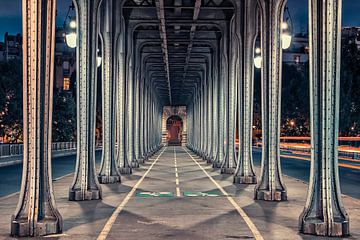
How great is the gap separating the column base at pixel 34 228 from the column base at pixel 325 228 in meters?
4.94

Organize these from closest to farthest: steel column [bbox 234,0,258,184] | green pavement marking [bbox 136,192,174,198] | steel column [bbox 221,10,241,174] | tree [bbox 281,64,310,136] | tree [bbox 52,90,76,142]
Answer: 1. green pavement marking [bbox 136,192,174,198]
2. steel column [bbox 234,0,258,184]
3. steel column [bbox 221,10,241,174]
4. tree [bbox 52,90,76,142]
5. tree [bbox 281,64,310,136]

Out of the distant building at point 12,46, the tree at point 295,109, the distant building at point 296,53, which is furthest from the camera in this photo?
the distant building at point 296,53

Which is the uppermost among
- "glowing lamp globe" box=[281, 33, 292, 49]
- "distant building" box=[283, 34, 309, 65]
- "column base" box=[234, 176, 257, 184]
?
"distant building" box=[283, 34, 309, 65]

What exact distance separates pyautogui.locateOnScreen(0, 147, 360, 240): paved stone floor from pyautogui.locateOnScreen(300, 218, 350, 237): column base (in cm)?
22

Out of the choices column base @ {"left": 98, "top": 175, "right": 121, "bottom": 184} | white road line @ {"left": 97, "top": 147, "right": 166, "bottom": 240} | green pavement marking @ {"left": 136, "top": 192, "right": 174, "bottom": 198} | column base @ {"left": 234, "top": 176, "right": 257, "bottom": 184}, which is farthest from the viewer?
column base @ {"left": 98, "top": 175, "right": 121, "bottom": 184}

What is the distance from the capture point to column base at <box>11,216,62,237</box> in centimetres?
1207

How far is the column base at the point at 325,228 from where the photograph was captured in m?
12.3

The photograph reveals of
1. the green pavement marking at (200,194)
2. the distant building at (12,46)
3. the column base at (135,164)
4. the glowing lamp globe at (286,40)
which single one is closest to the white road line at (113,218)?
the green pavement marking at (200,194)

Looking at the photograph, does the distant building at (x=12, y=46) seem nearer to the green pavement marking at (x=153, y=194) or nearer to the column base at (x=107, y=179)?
the column base at (x=107, y=179)

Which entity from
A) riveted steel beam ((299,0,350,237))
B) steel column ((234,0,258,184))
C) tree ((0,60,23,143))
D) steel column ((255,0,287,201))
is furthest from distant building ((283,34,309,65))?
riveted steel beam ((299,0,350,237))

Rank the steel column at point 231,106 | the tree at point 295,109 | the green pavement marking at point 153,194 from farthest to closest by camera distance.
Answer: the tree at point 295,109 → the steel column at point 231,106 → the green pavement marking at point 153,194

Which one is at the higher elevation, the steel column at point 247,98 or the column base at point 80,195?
the steel column at point 247,98

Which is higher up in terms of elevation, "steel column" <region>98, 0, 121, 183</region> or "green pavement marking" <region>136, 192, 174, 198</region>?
"steel column" <region>98, 0, 121, 183</region>

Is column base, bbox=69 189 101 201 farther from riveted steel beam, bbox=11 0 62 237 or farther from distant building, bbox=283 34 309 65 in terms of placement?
distant building, bbox=283 34 309 65
